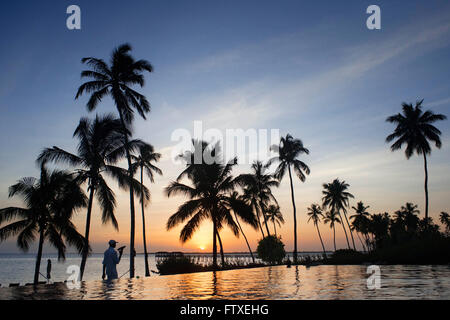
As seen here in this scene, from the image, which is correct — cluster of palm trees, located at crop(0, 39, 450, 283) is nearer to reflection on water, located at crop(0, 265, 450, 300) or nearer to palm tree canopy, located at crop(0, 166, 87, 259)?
palm tree canopy, located at crop(0, 166, 87, 259)

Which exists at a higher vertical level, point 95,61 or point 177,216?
point 95,61

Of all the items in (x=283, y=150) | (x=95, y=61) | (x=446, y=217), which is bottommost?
(x=446, y=217)

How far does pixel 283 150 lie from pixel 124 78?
24.8m

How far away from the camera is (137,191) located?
1000 inches

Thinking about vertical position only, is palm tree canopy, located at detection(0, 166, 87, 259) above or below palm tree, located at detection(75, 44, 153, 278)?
below

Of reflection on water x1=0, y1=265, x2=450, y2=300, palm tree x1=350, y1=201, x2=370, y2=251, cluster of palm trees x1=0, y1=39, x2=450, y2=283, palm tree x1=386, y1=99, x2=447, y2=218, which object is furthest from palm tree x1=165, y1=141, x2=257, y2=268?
palm tree x1=350, y1=201, x2=370, y2=251

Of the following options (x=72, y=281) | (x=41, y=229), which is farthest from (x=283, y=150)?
(x=72, y=281)

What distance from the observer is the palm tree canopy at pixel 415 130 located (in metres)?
39.8

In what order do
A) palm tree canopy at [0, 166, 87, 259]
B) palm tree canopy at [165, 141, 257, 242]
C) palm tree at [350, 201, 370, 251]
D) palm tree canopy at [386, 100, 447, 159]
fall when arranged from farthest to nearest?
1. palm tree at [350, 201, 370, 251]
2. palm tree canopy at [386, 100, 447, 159]
3. palm tree canopy at [165, 141, 257, 242]
4. palm tree canopy at [0, 166, 87, 259]

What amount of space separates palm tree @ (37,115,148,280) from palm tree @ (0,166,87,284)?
101 cm

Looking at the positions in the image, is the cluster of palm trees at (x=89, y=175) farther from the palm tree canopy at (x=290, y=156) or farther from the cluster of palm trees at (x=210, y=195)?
the palm tree canopy at (x=290, y=156)

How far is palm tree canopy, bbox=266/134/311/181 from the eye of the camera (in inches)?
1705
